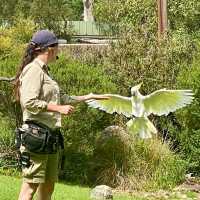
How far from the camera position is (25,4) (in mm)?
37844

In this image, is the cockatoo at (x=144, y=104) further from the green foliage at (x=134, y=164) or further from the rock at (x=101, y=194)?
the green foliage at (x=134, y=164)

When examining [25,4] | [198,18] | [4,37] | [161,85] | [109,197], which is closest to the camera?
[109,197]

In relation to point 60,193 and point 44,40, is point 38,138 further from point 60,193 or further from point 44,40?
point 60,193

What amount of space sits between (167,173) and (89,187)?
1.26 m

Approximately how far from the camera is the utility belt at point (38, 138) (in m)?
4.93

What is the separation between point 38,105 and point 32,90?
5.2 inches

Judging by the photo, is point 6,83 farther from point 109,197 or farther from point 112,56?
point 112,56

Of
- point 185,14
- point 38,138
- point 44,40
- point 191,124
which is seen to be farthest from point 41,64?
point 185,14

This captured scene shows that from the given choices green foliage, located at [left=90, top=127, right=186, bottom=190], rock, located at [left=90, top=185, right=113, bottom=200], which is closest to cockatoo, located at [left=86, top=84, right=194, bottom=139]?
rock, located at [left=90, top=185, right=113, bottom=200]

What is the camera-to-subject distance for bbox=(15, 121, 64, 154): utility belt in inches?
194

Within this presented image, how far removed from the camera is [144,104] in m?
6.86

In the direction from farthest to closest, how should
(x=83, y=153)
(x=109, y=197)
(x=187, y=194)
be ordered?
1. (x=83, y=153)
2. (x=187, y=194)
3. (x=109, y=197)

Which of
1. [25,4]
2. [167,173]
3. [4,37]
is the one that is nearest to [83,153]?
[167,173]

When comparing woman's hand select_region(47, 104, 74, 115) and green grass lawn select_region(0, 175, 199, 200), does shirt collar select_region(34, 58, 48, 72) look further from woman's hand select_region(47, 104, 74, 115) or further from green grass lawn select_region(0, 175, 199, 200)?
green grass lawn select_region(0, 175, 199, 200)
